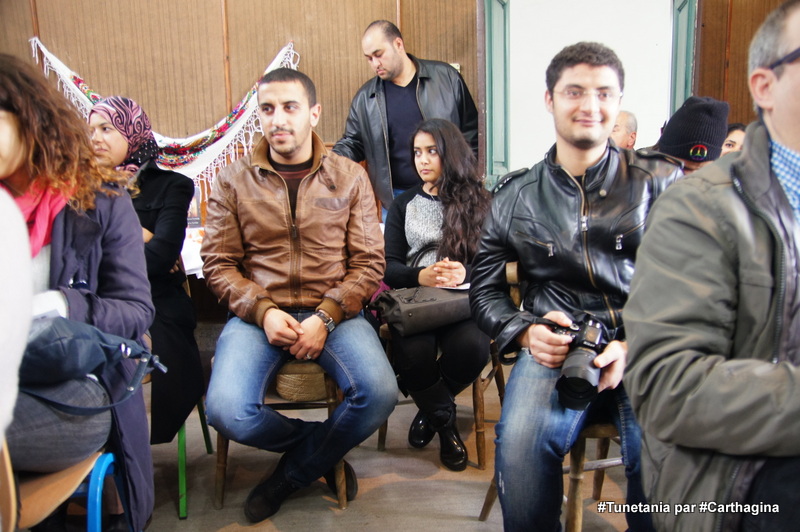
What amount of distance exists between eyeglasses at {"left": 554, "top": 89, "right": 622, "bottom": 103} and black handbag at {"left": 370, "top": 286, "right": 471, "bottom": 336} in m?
0.88

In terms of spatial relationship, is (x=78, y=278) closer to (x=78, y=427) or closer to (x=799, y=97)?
(x=78, y=427)

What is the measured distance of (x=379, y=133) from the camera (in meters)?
3.36

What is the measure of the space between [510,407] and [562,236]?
433 millimetres

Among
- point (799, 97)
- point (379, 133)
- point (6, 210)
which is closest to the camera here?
point (6, 210)

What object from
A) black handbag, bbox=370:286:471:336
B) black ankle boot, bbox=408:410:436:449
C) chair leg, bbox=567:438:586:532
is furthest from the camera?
black ankle boot, bbox=408:410:436:449

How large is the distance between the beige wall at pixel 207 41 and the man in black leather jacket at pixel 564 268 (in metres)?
2.71

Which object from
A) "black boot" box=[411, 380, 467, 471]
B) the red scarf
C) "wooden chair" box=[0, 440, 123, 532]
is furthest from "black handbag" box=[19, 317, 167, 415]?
"black boot" box=[411, 380, 467, 471]

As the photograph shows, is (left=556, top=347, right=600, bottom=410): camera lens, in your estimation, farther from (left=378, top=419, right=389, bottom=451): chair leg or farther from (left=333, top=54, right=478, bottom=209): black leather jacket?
(left=333, top=54, right=478, bottom=209): black leather jacket

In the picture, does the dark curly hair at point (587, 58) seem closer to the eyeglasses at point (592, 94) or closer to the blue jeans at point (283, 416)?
the eyeglasses at point (592, 94)

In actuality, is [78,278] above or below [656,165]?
below

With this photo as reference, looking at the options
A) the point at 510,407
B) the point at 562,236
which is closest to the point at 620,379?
the point at 510,407

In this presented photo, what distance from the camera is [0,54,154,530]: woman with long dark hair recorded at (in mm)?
1287

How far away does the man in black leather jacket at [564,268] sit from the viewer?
53.7 inches

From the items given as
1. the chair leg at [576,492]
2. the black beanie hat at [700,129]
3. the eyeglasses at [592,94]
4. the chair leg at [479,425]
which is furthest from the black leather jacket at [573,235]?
the chair leg at [479,425]
